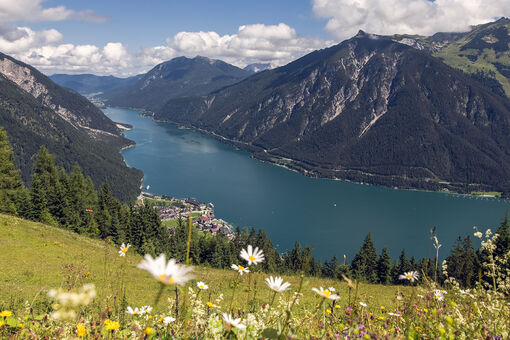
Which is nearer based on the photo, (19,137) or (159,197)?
(159,197)

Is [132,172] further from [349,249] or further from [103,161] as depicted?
[349,249]

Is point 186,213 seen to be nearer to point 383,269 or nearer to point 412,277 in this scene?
point 383,269

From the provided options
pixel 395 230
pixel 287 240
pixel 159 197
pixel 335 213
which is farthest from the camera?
pixel 159 197

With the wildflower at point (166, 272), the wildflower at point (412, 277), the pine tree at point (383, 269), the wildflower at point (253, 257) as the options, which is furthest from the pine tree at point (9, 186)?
the pine tree at point (383, 269)

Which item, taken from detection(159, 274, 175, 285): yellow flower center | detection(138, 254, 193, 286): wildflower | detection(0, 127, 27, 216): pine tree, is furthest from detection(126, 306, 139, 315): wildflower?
detection(0, 127, 27, 216): pine tree

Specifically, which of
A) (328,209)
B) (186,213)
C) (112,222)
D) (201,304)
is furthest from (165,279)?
(328,209)

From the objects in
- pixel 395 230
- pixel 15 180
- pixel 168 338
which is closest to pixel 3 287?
pixel 168 338

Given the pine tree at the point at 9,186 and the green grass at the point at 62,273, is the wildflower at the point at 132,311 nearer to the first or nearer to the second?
the green grass at the point at 62,273
